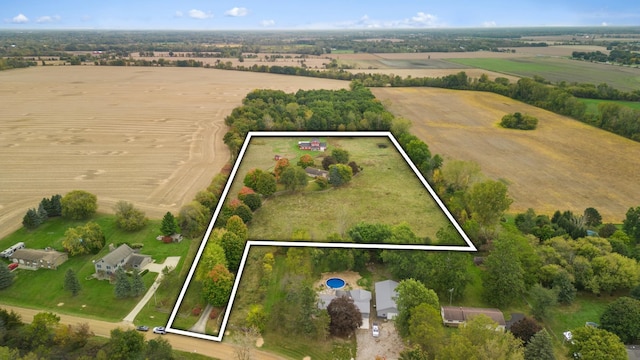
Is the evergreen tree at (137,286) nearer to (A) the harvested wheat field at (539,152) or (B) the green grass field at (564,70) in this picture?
(A) the harvested wheat field at (539,152)

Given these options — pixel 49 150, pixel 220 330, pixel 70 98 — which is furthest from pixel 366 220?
pixel 70 98

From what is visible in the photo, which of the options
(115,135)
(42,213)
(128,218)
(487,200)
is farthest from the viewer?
(115,135)

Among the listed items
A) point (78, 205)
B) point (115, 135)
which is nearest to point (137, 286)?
point (78, 205)

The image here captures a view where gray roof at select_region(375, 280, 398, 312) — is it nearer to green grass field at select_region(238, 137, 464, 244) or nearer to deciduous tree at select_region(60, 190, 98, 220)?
green grass field at select_region(238, 137, 464, 244)

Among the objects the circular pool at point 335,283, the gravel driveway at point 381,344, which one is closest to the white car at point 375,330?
the gravel driveway at point 381,344

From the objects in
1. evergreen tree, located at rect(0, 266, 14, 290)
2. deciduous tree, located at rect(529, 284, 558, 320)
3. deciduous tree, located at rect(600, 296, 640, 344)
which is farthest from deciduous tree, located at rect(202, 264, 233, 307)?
deciduous tree, located at rect(600, 296, 640, 344)

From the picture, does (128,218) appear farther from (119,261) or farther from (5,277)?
(5,277)

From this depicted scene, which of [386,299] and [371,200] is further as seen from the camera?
[386,299]
